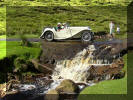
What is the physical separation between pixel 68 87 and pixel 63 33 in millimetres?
2138

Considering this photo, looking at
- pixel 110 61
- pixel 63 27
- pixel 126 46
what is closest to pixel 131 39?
pixel 126 46

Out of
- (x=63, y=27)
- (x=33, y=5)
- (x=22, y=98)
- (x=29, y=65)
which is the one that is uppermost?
(x=33, y=5)

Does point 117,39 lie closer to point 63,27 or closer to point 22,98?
point 63,27

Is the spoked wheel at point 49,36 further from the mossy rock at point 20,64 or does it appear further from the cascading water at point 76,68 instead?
the mossy rock at point 20,64

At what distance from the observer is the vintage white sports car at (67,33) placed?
36.2ft

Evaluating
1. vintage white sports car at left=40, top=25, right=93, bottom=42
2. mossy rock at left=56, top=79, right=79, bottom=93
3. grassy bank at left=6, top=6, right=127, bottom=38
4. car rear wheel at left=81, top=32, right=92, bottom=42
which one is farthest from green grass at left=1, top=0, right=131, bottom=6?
mossy rock at left=56, top=79, right=79, bottom=93

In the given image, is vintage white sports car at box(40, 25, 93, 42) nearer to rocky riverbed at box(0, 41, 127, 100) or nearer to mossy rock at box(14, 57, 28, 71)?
rocky riverbed at box(0, 41, 127, 100)

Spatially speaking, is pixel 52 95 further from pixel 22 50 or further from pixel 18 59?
pixel 22 50

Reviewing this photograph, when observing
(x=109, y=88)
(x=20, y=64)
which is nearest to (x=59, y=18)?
(x=20, y=64)

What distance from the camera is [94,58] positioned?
35.6ft

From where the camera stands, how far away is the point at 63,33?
11.1m

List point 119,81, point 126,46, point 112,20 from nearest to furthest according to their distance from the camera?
point 119,81 → point 126,46 → point 112,20

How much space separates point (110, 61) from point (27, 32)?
3.35 m

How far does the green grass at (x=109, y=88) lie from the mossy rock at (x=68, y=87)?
282 mm
